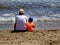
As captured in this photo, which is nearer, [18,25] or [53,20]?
[18,25]

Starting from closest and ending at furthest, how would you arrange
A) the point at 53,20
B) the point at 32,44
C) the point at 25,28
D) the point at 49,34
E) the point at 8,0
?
the point at 32,44 → the point at 49,34 → the point at 25,28 → the point at 53,20 → the point at 8,0

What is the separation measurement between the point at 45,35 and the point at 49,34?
0.77 ft

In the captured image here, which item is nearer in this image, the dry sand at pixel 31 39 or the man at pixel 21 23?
the dry sand at pixel 31 39

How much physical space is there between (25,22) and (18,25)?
28 cm

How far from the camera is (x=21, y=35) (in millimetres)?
8891

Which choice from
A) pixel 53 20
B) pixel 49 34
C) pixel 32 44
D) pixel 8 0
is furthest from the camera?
pixel 8 0

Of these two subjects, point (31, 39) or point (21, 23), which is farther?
point (21, 23)

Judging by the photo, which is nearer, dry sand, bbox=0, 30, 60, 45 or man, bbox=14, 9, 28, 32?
dry sand, bbox=0, 30, 60, 45

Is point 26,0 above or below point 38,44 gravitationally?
below

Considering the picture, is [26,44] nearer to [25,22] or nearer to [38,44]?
[38,44]

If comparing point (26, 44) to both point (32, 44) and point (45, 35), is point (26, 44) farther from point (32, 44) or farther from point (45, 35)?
point (45, 35)

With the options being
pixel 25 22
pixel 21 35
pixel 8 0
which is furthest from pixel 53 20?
pixel 8 0

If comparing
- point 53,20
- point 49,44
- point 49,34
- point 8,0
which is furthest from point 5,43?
point 8,0

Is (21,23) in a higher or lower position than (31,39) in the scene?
higher
